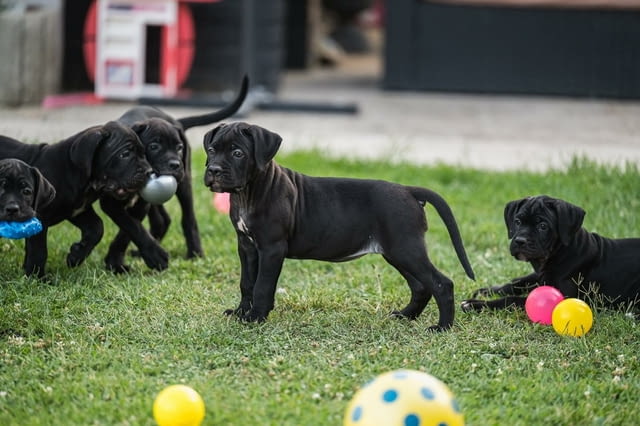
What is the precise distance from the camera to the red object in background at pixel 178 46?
524 inches

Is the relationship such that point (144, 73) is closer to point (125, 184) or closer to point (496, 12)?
point (496, 12)

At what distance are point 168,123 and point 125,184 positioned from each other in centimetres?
62

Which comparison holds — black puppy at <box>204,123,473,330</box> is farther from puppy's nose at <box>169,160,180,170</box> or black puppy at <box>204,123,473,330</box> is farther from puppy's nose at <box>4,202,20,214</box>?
puppy's nose at <box>4,202,20,214</box>

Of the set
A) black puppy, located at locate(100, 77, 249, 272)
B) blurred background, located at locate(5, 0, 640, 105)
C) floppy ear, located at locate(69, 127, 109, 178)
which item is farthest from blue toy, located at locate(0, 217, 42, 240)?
blurred background, located at locate(5, 0, 640, 105)

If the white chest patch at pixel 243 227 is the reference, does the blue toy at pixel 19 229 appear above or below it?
below

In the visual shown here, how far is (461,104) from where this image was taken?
1467cm

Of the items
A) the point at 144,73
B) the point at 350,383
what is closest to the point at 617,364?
the point at 350,383

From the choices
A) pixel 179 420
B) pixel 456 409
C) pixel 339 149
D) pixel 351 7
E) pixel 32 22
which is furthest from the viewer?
pixel 351 7

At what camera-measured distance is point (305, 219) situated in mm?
6008

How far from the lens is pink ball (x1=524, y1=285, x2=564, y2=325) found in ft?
19.9

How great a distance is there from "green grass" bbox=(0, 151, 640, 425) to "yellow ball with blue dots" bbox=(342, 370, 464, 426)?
0.69 metres

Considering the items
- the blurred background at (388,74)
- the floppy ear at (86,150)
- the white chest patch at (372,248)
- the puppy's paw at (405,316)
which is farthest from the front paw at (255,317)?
the blurred background at (388,74)

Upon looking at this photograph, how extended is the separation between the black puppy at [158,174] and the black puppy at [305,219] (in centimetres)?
106

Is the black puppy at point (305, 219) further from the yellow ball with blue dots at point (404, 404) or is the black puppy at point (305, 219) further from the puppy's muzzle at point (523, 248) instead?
the yellow ball with blue dots at point (404, 404)
